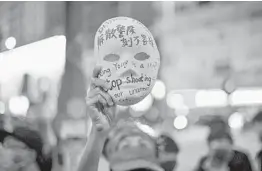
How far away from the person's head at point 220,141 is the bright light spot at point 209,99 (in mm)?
603

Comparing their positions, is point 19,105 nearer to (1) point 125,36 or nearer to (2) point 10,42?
(2) point 10,42

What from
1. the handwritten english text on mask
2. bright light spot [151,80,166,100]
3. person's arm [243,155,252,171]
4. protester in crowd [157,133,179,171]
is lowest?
person's arm [243,155,252,171]

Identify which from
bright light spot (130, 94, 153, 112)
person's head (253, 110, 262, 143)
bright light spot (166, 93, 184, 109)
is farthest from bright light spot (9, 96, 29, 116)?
person's head (253, 110, 262, 143)

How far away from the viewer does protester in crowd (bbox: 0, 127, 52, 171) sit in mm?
1489

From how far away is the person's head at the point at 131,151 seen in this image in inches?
38.6

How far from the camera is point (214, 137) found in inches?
83.4

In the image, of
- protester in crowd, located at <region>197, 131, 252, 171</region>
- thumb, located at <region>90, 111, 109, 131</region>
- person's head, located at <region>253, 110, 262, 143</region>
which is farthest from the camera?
person's head, located at <region>253, 110, 262, 143</region>

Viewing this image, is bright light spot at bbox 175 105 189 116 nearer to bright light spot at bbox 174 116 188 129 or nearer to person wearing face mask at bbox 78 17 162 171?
bright light spot at bbox 174 116 188 129

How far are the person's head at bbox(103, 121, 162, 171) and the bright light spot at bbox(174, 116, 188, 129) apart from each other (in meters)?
1.51

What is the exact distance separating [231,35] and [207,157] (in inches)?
35.3

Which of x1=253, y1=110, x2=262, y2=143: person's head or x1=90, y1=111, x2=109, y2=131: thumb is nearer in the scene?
x1=90, y1=111, x2=109, y2=131: thumb

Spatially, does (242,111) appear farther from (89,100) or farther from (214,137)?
(89,100)

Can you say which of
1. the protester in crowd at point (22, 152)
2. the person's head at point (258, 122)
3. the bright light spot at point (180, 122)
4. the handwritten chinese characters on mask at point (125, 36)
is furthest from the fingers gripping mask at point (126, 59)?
the bright light spot at point (180, 122)

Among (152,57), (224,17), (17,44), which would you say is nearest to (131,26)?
(152,57)
